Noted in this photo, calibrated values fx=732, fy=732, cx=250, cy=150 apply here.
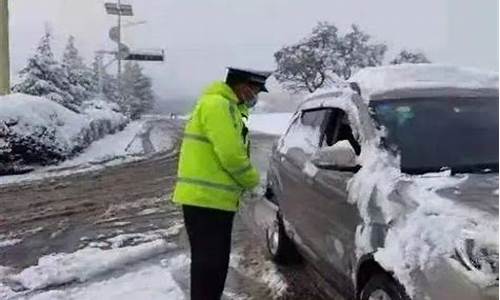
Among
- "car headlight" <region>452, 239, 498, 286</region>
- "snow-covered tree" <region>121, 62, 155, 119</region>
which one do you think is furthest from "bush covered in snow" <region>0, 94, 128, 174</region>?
"snow-covered tree" <region>121, 62, 155, 119</region>

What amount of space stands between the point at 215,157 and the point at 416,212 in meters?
1.20

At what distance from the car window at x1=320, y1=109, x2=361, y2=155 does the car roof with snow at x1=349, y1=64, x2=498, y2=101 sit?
236 millimetres

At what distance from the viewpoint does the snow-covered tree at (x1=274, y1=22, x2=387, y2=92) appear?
159ft

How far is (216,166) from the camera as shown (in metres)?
4.18

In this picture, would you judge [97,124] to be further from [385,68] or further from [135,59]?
[135,59]

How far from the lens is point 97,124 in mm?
26969

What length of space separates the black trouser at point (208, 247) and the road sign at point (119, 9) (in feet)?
218

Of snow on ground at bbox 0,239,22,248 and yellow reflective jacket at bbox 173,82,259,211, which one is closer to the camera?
yellow reflective jacket at bbox 173,82,259,211

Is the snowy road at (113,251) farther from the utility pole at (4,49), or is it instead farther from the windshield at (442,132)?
the utility pole at (4,49)

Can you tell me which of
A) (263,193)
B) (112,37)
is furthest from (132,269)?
(112,37)

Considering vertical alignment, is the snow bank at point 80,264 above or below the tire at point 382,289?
below

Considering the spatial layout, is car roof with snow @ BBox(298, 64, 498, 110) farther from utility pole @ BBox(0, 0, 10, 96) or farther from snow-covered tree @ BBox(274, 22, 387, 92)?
snow-covered tree @ BBox(274, 22, 387, 92)

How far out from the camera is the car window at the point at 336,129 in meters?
4.91

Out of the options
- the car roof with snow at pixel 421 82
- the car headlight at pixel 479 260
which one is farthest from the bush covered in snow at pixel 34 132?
the car headlight at pixel 479 260
